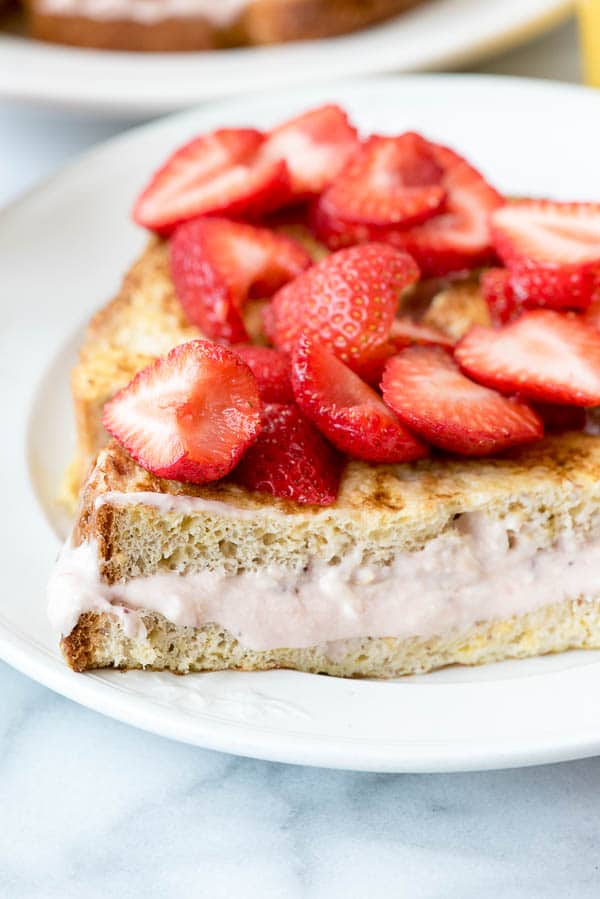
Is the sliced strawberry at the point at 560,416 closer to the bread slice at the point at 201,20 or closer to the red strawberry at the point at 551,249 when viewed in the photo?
the red strawberry at the point at 551,249

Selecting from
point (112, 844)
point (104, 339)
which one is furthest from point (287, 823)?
point (104, 339)

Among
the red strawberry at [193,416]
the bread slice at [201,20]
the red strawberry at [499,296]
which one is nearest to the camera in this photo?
the red strawberry at [193,416]

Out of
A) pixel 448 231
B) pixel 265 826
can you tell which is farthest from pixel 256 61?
pixel 265 826

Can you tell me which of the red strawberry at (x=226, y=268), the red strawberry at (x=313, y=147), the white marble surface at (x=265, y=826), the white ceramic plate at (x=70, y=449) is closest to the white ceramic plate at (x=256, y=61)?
the white ceramic plate at (x=70, y=449)

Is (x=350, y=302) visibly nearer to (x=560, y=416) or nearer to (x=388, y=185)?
(x=560, y=416)

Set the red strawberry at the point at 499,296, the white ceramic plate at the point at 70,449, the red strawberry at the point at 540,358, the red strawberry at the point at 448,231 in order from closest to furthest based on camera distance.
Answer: the white ceramic plate at the point at 70,449 → the red strawberry at the point at 540,358 → the red strawberry at the point at 499,296 → the red strawberry at the point at 448,231

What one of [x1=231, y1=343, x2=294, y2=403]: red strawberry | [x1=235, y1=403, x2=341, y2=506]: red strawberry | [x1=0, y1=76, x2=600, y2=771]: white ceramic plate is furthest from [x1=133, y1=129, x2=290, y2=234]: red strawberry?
[x1=235, y1=403, x2=341, y2=506]: red strawberry

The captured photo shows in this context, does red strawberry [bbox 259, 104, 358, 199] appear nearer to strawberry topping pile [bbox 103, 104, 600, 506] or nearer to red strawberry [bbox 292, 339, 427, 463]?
strawberry topping pile [bbox 103, 104, 600, 506]
